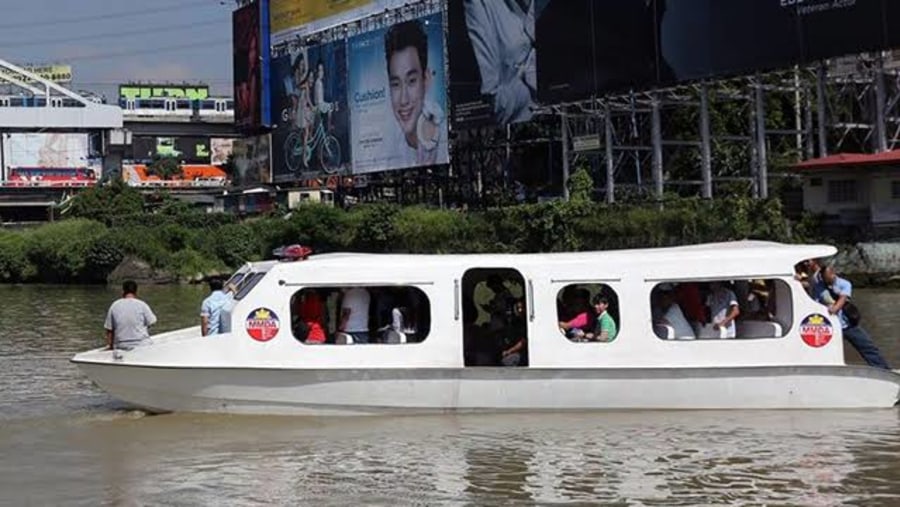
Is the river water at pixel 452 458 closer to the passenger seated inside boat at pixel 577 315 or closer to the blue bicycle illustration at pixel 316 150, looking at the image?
the passenger seated inside boat at pixel 577 315

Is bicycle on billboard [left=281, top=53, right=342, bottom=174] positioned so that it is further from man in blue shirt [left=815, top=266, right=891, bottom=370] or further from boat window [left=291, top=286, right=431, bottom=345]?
man in blue shirt [left=815, top=266, right=891, bottom=370]

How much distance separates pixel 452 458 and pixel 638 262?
3505mm

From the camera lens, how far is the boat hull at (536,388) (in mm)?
14883

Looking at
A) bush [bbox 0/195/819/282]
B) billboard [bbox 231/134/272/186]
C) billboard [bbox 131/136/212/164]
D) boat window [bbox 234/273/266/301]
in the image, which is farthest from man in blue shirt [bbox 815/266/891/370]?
billboard [bbox 131/136/212/164]

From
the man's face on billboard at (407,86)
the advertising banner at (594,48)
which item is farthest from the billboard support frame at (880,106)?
the man's face on billboard at (407,86)

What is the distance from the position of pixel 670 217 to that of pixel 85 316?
960 inches

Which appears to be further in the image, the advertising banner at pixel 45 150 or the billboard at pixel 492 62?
the advertising banner at pixel 45 150

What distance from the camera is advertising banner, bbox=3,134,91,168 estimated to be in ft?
452

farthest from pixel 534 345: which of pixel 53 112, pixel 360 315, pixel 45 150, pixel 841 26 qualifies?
pixel 53 112

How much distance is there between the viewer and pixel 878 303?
34969 mm

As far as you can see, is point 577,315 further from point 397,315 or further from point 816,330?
point 816,330

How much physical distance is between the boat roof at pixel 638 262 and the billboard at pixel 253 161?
8172 cm

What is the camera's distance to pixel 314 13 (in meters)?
86.2

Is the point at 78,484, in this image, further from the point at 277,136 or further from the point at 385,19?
the point at 277,136
